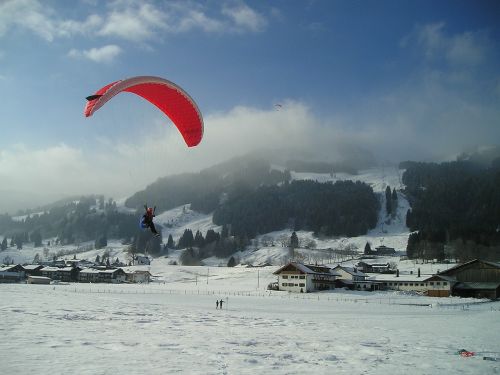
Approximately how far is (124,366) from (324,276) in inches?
2597

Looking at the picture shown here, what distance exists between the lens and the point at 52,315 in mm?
20562

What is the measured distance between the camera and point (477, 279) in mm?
67688

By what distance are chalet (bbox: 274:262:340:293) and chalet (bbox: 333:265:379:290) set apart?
15.7ft

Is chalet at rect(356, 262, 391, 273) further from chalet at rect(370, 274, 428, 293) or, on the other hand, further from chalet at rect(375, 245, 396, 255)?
chalet at rect(375, 245, 396, 255)

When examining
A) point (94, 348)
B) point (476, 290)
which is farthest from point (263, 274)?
point (94, 348)

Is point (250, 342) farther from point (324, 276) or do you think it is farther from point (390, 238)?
point (390, 238)

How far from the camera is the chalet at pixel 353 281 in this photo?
2953 inches

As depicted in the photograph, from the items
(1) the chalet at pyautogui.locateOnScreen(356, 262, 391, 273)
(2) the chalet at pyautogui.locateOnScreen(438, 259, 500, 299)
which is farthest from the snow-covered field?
(1) the chalet at pyautogui.locateOnScreen(356, 262, 391, 273)

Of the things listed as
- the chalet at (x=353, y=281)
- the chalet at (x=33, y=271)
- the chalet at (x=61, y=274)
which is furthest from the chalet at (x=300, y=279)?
the chalet at (x=33, y=271)

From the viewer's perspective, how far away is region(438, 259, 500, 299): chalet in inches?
2493

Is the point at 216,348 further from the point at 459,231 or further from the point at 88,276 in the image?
the point at 459,231

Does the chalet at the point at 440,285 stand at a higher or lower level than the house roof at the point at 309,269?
lower

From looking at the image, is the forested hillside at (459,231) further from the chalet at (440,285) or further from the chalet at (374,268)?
the chalet at (440,285)

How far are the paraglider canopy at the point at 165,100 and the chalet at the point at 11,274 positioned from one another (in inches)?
3652
